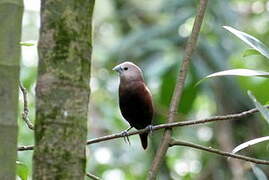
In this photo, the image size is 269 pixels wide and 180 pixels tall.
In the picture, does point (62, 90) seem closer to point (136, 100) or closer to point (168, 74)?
point (136, 100)

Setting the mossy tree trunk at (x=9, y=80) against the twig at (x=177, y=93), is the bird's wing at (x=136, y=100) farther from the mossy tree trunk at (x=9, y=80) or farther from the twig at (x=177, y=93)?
the mossy tree trunk at (x=9, y=80)

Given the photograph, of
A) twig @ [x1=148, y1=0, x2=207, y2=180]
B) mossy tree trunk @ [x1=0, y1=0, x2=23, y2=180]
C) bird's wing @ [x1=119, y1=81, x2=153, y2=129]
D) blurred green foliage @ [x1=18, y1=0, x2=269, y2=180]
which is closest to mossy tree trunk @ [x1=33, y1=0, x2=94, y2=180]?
mossy tree trunk @ [x1=0, y1=0, x2=23, y2=180]

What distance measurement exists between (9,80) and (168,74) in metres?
2.94

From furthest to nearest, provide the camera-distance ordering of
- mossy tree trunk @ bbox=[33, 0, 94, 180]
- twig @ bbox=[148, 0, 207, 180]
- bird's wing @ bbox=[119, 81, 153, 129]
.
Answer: bird's wing @ bbox=[119, 81, 153, 129], twig @ bbox=[148, 0, 207, 180], mossy tree trunk @ bbox=[33, 0, 94, 180]

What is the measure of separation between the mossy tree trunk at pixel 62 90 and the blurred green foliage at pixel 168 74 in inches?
95.8

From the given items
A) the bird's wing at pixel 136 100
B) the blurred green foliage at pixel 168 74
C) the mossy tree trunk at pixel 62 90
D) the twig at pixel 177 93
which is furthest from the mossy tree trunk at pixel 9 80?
the blurred green foliage at pixel 168 74

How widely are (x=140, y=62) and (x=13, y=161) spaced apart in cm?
344

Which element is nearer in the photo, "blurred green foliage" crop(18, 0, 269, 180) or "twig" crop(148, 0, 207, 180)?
"twig" crop(148, 0, 207, 180)

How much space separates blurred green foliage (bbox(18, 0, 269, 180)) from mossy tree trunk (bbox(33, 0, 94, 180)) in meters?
2.43

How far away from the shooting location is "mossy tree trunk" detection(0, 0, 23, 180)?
128 cm

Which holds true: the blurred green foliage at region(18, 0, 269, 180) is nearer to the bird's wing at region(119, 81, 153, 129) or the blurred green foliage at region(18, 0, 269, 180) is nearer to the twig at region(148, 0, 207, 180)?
the bird's wing at region(119, 81, 153, 129)

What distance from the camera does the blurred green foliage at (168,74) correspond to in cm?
429

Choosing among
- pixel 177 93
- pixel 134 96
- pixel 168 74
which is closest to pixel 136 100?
pixel 134 96

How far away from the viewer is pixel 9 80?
131 centimetres
